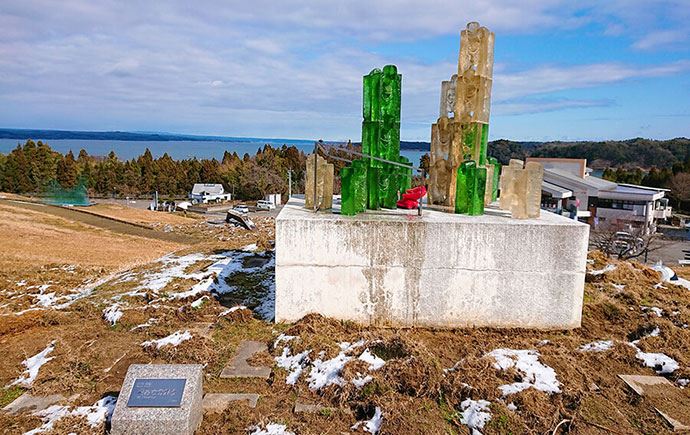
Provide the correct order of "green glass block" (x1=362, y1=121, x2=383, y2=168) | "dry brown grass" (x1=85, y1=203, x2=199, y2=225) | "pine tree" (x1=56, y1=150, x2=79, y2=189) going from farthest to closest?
"pine tree" (x1=56, y1=150, x2=79, y2=189), "dry brown grass" (x1=85, y1=203, x2=199, y2=225), "green glass block" (x1=362, y1=121, x2=383, y2=168)

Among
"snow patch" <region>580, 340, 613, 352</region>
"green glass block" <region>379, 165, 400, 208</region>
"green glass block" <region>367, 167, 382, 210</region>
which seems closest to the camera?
"snow patch" <region>580, 340, 613, 352</region>

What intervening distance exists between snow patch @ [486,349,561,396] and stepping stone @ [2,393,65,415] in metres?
5.19

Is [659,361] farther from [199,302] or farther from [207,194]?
[207,194]

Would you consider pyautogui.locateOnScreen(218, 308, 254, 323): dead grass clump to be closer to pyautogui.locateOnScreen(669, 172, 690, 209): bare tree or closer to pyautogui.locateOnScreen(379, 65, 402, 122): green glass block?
pyautogui.locateOnScreen(379, 65, 402, 122): green glass block

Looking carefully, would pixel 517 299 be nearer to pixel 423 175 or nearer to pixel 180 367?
pixel 423 175

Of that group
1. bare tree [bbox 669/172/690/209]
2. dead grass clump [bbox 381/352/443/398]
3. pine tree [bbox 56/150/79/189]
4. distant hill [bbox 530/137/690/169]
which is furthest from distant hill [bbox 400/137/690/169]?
dead grass clump [bbox 381/352/443/398]

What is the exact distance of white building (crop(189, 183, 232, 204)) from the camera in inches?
2142

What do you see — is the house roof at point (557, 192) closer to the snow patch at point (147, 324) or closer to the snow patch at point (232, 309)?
the snow patch at point (232, 309)

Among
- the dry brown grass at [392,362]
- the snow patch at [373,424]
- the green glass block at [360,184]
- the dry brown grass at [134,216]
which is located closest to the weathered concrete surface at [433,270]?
the dry brown grass at [392,362]

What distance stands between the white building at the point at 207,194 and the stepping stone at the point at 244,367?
4946cm

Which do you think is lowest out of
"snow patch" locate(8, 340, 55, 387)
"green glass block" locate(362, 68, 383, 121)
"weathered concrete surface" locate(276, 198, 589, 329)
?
"snow patch" locate(8, 340, 55, 387)

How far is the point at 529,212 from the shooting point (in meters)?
7.67

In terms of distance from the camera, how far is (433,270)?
23.8 ft

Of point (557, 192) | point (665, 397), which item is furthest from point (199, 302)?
point (557, 192)
